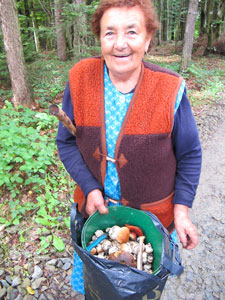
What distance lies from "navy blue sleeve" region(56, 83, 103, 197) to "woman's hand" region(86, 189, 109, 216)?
0.03 meters

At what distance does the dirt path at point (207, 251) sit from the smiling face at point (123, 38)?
204cm

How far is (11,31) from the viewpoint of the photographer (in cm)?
464

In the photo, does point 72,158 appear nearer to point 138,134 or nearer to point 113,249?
point 138,134

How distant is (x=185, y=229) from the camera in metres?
1.33

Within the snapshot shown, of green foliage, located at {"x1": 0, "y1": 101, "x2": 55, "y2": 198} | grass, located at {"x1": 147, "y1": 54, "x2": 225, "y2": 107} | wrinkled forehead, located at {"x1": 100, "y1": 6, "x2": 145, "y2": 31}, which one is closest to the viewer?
wrinkled forehead, located at {"x1": 100, "y1": 6, "x2": 145, "y2": 31}

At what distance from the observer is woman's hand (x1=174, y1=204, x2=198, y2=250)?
4.27 ft

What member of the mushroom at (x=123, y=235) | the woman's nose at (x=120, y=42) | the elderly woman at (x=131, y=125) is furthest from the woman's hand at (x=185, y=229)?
the woman's nose at (x=120, y=42)

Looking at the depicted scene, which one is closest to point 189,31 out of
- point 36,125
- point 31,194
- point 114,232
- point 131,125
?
point 36,125

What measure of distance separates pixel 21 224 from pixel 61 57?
8.50m

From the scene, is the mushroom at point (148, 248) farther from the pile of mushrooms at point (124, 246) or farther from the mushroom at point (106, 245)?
the mushroom at point (106, 245)

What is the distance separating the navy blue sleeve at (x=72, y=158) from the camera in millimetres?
1376

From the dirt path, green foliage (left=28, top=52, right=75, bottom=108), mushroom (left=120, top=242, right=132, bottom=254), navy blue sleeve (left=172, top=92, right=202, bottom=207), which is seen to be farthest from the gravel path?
green foliage (left=28, top=52, right=75, bottom=108)

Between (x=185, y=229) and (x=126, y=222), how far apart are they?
13.9 inches

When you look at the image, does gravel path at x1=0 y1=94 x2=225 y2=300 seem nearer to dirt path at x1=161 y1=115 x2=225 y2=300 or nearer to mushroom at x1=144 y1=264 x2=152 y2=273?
dirt path at x1=161 y1=115 x2=225 y2=300
